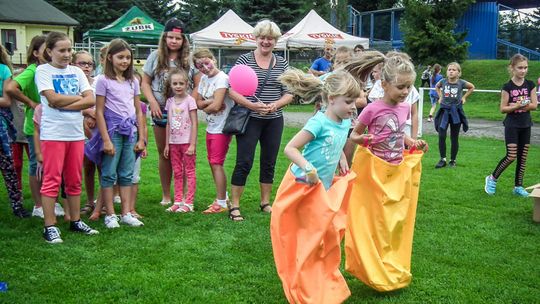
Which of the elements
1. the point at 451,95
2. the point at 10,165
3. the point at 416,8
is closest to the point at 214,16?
the point at 416,8

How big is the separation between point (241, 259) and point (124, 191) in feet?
5.51

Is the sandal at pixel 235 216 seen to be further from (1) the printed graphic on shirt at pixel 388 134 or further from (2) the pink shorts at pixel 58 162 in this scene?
(1) the printed graphic on shirt at pixel 388 134

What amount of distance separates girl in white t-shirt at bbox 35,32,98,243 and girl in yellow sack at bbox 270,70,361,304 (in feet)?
7.92

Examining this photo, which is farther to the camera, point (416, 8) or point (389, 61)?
point (416, 8)

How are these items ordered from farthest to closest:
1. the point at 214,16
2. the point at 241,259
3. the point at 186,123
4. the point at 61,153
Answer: the point at 214,16
the point at 186,123
the point at 61,153
the point at 241,259

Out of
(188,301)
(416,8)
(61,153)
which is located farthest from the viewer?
(416,8)

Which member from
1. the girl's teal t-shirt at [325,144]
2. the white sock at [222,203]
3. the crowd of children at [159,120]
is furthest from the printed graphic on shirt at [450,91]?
the girl's teal t-shirt at [325,144]

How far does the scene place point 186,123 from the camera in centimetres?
660

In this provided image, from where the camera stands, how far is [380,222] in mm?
4102

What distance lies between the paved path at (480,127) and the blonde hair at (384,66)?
32.1ft

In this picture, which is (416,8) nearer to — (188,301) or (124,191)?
(124,191)

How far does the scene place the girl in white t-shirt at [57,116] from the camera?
5.23 meters

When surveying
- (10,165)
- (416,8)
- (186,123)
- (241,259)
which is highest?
(416,8)

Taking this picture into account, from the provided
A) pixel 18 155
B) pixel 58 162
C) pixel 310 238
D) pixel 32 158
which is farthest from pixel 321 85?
pixel 18 155
